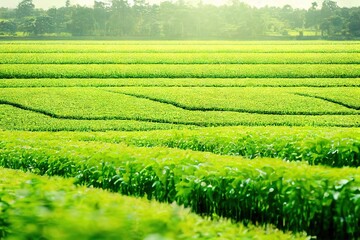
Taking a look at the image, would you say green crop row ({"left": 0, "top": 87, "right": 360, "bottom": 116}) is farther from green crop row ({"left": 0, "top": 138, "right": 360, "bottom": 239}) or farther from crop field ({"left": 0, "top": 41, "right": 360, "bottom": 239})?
green crop row ({"left": 0, "top": 138, "right": 360, "bottom": 239})

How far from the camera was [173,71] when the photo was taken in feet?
125

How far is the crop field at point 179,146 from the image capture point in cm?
555

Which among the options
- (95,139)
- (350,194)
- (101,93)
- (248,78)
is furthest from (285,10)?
(350,194)

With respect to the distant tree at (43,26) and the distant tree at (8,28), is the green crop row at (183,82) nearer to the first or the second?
the distant tree at (43,26)

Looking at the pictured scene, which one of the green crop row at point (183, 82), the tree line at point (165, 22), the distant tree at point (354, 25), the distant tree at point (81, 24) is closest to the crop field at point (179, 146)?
the green crop row at point (183, 82)

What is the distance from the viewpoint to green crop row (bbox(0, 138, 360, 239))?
8.63 meters

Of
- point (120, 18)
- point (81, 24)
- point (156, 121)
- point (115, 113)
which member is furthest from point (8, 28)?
point (156, 121)

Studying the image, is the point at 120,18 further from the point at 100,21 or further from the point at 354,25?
the point at 354,25

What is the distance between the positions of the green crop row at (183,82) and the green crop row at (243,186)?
22494mm

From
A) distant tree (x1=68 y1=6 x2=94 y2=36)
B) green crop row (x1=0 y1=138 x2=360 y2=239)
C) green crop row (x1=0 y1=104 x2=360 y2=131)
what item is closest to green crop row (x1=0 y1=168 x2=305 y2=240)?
green crop row (x1=0 y1=138 x2=360 y2=239)

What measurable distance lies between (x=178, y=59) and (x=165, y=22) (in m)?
58.2

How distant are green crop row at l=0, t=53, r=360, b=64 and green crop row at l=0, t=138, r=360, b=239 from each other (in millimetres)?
31552

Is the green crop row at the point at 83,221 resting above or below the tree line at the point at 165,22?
below

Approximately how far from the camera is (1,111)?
2723cm
